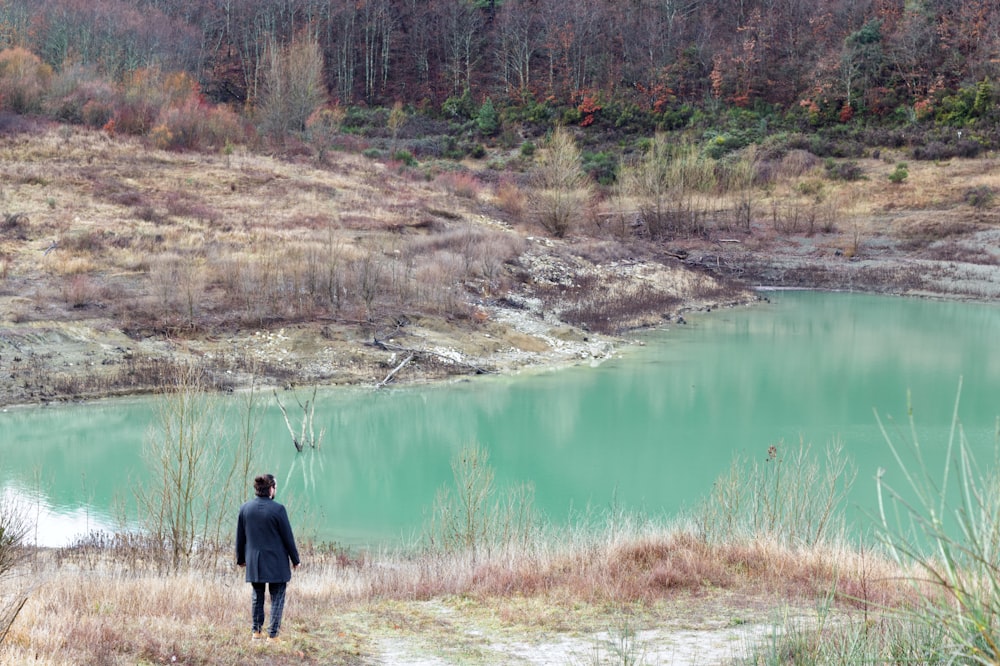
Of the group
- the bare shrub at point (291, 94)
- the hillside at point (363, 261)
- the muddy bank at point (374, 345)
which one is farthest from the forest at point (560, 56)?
the muddy bank at point (374, 345)

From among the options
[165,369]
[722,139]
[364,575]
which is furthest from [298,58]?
[364,575]

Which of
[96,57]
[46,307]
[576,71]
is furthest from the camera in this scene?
[576,71]

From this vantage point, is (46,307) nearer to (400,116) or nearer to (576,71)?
(400,116)

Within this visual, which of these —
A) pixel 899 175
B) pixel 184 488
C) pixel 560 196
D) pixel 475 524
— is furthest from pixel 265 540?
pixel 899 175

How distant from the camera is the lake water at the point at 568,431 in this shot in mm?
15094

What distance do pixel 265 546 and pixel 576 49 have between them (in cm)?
7459

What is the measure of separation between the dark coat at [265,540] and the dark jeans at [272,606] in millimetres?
100

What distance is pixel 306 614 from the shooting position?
7711 millimetres

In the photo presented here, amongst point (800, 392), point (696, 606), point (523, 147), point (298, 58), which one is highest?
point (298, 58)

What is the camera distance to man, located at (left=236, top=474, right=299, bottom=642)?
6395 mm

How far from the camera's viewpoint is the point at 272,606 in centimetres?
654

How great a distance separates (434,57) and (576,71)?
14.7m

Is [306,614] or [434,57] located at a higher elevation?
[434,57]

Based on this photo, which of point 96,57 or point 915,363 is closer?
point 915,363
